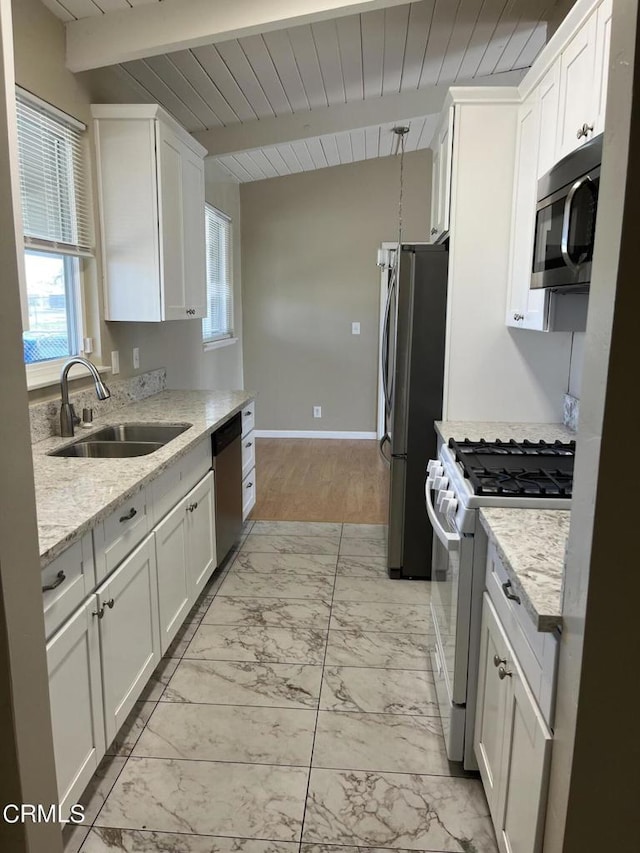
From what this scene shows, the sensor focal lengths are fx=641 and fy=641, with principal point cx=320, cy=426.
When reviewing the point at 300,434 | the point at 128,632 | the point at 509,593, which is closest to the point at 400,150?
the point at 300,434

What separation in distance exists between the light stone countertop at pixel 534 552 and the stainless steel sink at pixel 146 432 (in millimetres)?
1619

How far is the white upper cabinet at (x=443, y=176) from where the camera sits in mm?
2939

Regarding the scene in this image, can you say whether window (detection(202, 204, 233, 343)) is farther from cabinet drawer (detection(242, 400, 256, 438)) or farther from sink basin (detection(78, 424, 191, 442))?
sink basin (detection(78, 424, 191, 442))

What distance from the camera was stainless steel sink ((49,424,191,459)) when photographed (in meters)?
2.63

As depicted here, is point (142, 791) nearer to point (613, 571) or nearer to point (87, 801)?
point (87, 801)

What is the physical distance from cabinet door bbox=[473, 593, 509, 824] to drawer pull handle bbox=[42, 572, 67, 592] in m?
1.08

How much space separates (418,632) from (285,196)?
4.76 meters

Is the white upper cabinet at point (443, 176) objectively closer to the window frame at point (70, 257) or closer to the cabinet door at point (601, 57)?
the cabinet door at point (601, 57)

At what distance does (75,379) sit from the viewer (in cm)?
286

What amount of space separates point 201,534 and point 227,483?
49cm

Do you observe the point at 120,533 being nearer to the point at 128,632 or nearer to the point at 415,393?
the point at 128,632

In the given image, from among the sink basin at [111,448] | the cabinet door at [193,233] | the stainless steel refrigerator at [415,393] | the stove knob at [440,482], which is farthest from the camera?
the cabinet door at [193,233]

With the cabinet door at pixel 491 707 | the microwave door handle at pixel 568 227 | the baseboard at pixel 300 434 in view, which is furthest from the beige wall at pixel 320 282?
the cabinet door at pixel 491 707
